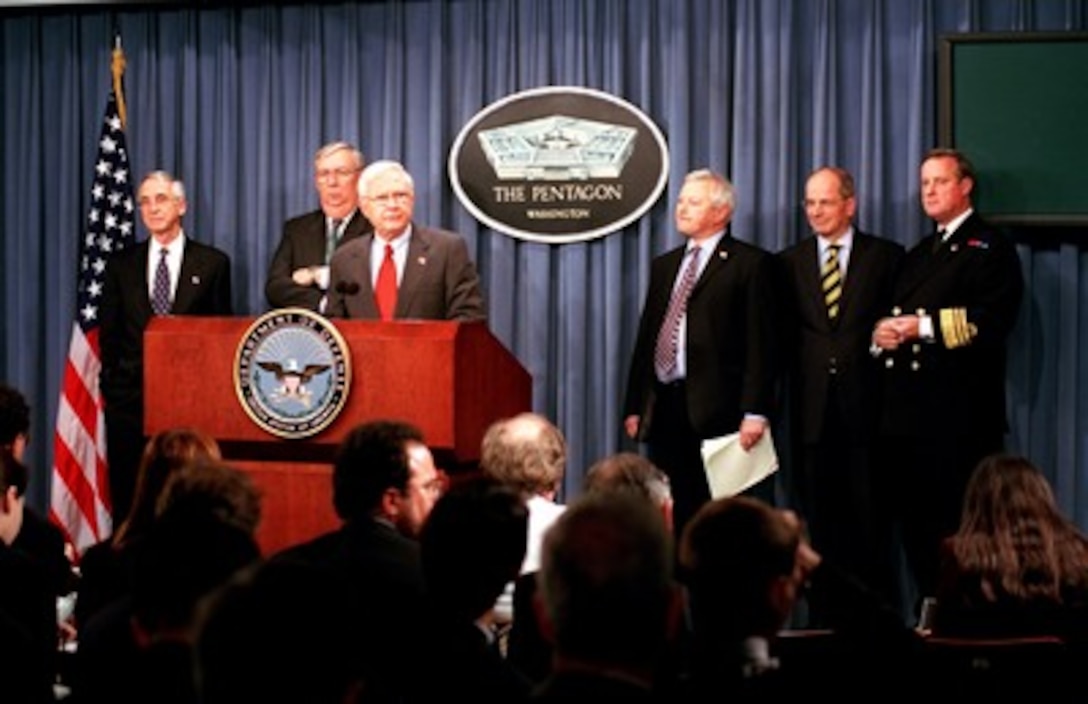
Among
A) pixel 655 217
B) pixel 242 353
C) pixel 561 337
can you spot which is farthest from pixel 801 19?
pixel 242 353

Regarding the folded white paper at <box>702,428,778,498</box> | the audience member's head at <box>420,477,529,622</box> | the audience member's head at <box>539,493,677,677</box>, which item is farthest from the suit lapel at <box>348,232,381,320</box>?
the audience member's head at <box>539,493,677,677</box>

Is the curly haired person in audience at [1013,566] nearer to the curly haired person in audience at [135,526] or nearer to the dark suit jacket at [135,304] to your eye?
the curly haired person in audience at [135,526]

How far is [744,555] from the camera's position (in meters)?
2.94

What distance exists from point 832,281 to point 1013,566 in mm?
2974

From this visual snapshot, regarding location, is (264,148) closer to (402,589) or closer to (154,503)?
(154,503)

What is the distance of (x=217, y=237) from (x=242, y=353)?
2.47m

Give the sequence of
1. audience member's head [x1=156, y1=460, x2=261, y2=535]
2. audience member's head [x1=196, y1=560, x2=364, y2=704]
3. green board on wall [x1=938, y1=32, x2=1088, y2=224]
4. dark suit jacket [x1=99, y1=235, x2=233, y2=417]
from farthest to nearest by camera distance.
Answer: dark suit jacket [x1=99, y1=235, x2=233, y2=417], green board on wall [x1=938, y1=32, x2=1088, y2=224], audience member's head [x1=156, y1=460, x2=261, y2=535], audience member's head [x1=196, y1=560, x2=364, y2=704]

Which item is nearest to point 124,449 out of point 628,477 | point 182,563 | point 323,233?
point 323,233

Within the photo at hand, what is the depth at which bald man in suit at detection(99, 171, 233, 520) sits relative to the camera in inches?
304

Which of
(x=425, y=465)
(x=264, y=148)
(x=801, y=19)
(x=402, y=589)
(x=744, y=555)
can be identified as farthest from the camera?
(x=264, y=148)

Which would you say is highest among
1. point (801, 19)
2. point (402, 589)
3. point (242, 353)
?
point (801, 19)

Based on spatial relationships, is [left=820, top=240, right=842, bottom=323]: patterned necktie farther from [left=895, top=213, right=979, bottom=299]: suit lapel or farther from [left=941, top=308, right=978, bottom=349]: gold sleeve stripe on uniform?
[left=941, top=308, right=978, bottom=349]: gold sleeve stripe on uniform

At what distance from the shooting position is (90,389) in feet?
26.2

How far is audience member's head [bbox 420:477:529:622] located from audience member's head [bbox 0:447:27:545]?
5.68 feet
